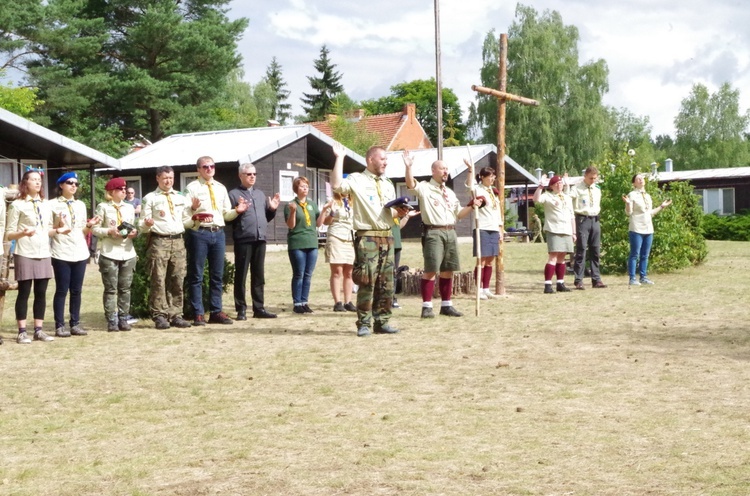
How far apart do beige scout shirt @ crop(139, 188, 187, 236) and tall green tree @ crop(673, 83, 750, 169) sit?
72.8 meters

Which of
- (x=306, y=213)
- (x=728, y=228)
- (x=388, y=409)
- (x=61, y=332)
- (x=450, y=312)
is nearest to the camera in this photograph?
(x=388, y=409)

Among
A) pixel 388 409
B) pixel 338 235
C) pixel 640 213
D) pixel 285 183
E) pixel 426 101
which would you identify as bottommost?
pixel 388 409

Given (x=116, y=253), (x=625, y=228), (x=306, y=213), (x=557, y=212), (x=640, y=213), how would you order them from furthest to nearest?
(x=625, y=228), (x=640, y=213), (x=557, y=212), (x=306, y=213), (x=116, y=253)

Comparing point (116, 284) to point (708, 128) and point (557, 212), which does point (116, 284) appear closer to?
point (557, 212)

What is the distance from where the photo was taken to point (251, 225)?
11.7 metres

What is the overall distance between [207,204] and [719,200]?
41.4 m

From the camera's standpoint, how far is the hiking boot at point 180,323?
11188mm

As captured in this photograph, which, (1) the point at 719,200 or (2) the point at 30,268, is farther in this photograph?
(1) the point at 719,200

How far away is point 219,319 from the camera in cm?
1161

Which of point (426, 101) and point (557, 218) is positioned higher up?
point (426, 101)

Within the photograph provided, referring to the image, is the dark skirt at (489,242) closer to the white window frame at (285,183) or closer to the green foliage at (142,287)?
the green foliage at (142,287)

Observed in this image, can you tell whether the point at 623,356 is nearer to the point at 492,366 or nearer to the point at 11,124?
the point at 492,366

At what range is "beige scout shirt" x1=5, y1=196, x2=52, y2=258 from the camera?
9.91 metres

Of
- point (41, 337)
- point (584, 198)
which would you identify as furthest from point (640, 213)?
point (41, 337)
